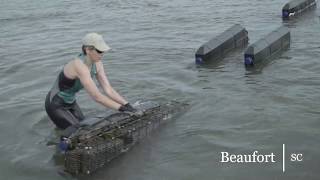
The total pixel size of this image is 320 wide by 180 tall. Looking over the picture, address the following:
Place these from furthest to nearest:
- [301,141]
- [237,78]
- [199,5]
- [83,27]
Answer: [199,5] < [83,27] < [237,78] < [301,141]

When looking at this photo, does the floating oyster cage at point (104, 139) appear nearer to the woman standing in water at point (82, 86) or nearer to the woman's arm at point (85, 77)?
the woman standing in water at point (82, 86)

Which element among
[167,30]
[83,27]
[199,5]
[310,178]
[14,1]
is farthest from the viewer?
[14,1]

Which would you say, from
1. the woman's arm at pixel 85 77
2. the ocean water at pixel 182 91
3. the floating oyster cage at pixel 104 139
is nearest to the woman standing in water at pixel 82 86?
the woman's arm at pixel 85 77

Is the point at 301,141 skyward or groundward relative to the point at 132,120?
groundward

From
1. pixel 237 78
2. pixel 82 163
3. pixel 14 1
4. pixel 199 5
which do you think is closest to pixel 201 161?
pixel 82 163

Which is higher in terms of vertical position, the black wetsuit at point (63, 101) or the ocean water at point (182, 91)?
the black wetsuit at point (63, 101)

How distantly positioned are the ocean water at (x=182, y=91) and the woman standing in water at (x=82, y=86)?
89 centimetres

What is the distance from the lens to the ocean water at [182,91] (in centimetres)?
897

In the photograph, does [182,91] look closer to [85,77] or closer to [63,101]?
[63,101]

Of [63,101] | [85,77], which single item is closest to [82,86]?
[63,101]

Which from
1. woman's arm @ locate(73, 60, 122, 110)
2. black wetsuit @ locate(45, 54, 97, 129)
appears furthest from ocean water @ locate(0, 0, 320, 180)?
woman's arm @ locate(73, 60, 122, 110)

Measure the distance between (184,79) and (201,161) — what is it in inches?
210

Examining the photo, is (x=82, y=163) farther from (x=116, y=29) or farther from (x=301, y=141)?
(x=116, y=29)

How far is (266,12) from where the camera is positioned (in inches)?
930
